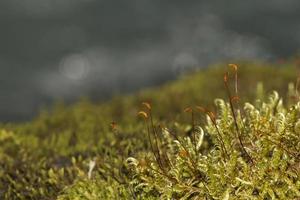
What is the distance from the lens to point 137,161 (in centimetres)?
443

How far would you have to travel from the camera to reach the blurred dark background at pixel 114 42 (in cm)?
1263

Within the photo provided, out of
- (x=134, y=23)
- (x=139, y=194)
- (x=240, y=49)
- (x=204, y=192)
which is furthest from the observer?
(x=240, y=49)

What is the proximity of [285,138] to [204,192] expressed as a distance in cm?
67

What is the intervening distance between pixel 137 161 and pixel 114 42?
890 cm

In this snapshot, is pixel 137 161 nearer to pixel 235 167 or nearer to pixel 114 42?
pixel 235 167

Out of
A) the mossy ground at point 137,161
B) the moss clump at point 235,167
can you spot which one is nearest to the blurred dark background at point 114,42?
the mossy ground at point 137,161

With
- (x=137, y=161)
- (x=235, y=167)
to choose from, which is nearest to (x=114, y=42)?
(x=137, y=161)

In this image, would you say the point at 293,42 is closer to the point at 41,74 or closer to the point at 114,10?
the point at 114,10

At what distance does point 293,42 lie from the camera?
561 inches

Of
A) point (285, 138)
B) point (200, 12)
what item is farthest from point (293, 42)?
point (285, 138)

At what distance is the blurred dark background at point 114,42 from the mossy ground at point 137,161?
4.36m

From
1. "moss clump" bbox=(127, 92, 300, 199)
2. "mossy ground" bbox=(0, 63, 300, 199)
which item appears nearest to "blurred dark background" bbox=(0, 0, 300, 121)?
"mossy ground" bbox=(0, 63, 300, 199)

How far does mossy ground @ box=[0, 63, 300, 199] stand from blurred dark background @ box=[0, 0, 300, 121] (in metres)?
4.36

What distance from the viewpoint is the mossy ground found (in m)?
4.11
